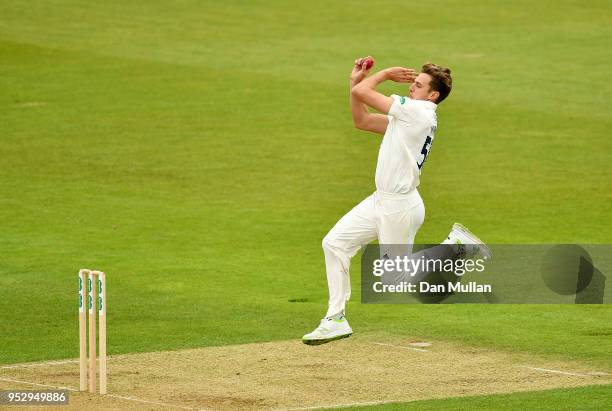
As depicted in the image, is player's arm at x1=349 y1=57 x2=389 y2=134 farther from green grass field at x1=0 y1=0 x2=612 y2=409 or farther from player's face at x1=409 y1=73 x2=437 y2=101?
green grass field at x1=0 y1=0 x2=612 y2=409

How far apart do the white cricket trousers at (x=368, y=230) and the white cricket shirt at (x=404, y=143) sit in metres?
0.13

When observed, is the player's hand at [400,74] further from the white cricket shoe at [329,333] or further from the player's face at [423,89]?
the white cricket shoe at [329,333]

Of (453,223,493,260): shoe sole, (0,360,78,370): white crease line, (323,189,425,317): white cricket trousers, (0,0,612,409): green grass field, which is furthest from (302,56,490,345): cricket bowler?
(0,360,78,370): white crease line

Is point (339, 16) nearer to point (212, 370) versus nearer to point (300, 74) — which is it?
point (300, 74)

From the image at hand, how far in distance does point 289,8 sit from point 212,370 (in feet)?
91.3

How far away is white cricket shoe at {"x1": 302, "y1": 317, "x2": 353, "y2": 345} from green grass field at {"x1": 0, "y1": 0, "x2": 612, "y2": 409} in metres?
2.20

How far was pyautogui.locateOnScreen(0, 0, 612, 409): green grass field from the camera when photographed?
51.3 feet

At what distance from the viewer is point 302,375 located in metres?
12.7

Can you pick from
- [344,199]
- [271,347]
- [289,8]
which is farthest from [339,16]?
[271,347]

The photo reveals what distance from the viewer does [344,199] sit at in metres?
23.2

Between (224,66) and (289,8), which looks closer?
(224,66)

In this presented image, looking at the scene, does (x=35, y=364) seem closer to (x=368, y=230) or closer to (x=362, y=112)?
(x=368, y=230)

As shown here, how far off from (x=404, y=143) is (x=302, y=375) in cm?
240

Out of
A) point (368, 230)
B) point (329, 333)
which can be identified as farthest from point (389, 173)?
point (329, 333)
